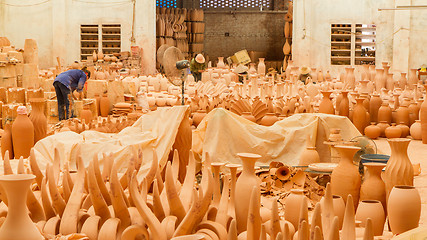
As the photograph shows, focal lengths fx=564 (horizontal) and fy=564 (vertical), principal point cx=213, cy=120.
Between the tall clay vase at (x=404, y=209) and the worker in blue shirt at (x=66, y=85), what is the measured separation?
8215mm

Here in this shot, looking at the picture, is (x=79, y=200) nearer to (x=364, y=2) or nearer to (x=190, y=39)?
(x=364, y=2)

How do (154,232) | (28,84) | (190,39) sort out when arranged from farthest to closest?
(190,39) < (28,84) < (154,232)

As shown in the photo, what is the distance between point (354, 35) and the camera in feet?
62.3

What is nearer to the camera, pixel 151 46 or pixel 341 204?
pixel 341 204

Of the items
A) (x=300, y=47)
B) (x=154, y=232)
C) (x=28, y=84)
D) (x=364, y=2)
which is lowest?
(x=154, y=232)

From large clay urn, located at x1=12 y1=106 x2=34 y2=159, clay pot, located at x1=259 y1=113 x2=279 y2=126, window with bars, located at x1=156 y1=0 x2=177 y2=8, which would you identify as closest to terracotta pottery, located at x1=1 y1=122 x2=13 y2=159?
large clay urn, located at x1=12 y1=106 x2=34 y2=159

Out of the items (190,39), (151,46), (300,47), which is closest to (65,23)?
(151,46)

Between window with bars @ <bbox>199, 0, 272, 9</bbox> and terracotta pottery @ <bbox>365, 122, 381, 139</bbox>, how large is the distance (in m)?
15.5

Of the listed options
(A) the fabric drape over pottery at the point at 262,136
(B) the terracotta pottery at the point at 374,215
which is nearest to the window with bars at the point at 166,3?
(A) the fabric drape over pottery at the point at 262,136

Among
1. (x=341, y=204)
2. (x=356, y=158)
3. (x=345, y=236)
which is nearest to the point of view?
(x=345, y=236)

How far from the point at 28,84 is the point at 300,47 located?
957 centimetres

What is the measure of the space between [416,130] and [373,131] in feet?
2.57

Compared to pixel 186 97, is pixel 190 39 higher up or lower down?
higher up

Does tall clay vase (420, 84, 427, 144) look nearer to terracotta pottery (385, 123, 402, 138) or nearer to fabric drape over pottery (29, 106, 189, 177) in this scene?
terracotta pottery (385, 123, 402, 138)
